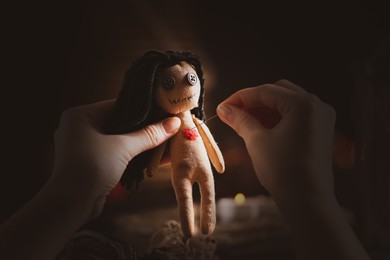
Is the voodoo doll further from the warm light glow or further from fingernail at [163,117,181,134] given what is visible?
the warm light glow

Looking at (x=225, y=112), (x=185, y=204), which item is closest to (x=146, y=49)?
(x=225, y=112)

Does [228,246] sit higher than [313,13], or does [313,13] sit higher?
[313,13]

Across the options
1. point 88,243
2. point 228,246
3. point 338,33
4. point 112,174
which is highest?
point 338,33

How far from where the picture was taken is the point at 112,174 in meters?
0.70

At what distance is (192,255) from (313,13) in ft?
2.91

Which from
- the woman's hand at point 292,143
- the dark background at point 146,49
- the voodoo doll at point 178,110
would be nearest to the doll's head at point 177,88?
the voodoo doll at point 178,110

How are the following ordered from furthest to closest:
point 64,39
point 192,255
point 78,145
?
point 64,39 < point 192,255 < point 78,145

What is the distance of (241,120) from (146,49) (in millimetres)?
543

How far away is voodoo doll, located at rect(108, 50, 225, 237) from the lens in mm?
713

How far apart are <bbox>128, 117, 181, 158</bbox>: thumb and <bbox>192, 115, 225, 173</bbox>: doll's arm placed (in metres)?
0.06

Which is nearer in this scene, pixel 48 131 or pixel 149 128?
pixel 149 128

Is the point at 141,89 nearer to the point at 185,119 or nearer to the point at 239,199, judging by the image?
the point at 185,119

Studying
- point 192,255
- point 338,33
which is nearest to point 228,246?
point 192,255

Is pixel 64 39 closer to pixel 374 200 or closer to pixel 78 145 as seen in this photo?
pixel 78 145
